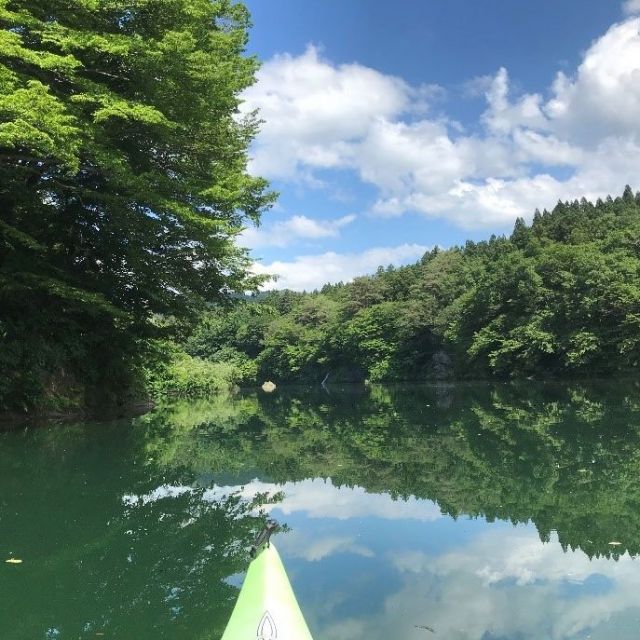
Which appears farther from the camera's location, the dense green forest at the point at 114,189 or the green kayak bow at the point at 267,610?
the dense green forest at the point at 114,189

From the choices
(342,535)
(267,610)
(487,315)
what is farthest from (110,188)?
(487,315)

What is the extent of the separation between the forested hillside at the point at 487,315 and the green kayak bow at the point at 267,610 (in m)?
12.8

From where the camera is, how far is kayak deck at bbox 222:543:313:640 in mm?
2479

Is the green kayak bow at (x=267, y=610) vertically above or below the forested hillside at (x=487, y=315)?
below

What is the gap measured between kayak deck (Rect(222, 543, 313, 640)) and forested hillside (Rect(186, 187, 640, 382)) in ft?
42.1

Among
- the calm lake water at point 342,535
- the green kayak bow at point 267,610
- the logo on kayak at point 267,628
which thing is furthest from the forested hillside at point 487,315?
the logo on kayak at point 267,628

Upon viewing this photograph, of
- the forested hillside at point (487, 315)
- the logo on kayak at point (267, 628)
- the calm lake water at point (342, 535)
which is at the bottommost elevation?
the calm lake water at point (342, 535)

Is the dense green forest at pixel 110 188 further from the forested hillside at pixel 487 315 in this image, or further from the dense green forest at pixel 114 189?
the forested hillside at pixel 487 315

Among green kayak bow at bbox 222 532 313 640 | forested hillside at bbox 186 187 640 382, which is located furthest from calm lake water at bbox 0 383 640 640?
forested hillside at bbox 186 187 640 382

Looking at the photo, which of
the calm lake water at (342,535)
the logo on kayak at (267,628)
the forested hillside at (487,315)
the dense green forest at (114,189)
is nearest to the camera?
the logo on kayak at (267,628)

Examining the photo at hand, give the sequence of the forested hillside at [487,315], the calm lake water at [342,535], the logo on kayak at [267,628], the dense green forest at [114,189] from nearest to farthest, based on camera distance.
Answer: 1. the logo on kayak at [267,628]
2. the calm lake water at [342,535]
3. the dense green forest at [114,189]
4. the forested hillside at [487,315]

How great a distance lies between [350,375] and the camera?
61000 millimetres

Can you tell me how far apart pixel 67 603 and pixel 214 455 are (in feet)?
21.2

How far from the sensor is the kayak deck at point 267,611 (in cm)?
248
